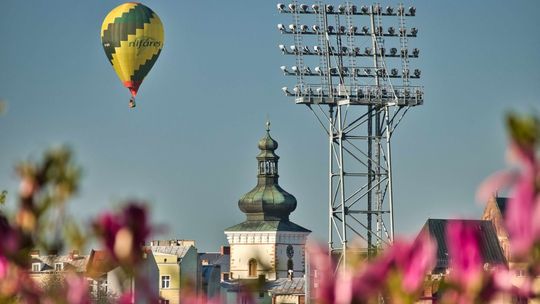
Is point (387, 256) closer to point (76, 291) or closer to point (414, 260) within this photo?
point (414, 260)

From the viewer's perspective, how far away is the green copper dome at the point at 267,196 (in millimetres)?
140375

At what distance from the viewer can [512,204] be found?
2885 mm

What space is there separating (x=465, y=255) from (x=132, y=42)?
64189 millimetres

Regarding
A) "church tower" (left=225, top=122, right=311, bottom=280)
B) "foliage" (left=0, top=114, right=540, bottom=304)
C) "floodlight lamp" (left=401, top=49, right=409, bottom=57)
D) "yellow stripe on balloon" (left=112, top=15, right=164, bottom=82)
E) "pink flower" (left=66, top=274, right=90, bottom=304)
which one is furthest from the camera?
"church tower" (left=225, top=122, right=311, bottom=280)

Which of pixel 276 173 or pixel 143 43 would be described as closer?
pixel 143 43

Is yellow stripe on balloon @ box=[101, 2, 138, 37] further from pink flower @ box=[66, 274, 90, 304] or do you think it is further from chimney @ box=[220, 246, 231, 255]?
chimney @ box=[220, 246, 231, 255]

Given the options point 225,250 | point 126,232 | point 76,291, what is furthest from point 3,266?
point 225,250

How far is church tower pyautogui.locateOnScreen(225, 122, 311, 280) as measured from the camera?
448 ft

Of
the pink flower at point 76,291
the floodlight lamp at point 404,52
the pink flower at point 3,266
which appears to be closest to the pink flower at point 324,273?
the pink flower at point 76,291

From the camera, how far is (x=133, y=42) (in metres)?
66.8

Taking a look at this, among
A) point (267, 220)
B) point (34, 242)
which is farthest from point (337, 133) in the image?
point (34, 242)

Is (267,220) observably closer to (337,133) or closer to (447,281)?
(337,133)

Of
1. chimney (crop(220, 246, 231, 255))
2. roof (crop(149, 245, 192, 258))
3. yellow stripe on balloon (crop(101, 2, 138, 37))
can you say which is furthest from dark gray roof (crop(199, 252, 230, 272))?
yellow stripe on balloon (crop(101, 2, 138, 37))

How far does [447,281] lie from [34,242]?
1008mm
